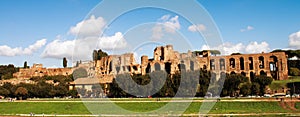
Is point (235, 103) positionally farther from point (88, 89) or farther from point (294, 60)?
point (294, 60)

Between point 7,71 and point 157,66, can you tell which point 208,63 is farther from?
point 7,71

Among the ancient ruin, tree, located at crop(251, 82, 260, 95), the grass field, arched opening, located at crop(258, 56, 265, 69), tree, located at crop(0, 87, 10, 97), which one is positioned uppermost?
arched opening, located at crop(258, 56, 265, 69)

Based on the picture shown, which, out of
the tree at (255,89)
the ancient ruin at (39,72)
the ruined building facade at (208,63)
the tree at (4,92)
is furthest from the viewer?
the ancient ruin at (39,72)

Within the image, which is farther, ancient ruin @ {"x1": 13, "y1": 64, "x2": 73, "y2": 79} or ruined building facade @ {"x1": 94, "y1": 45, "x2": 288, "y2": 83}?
ancient ruin @ {"x1": 13, "y1": 64, "x2": 73, "y2": 79}

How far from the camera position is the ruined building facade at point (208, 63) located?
65875 mm

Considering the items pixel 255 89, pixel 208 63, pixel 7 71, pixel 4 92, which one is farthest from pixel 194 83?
pixel 7 71

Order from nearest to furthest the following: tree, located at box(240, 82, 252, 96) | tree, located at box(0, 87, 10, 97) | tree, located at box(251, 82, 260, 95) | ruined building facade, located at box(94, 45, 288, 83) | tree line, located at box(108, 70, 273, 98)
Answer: tree line, located at box(108, 70, 273, 98) → tree, located at box(240, 82, 252, 96) → tree, located at box(251, 82, 260, 95) → tree, located at box(0, 87, 10, 97) → ruined building facade, located at box(94, 45, 288, 83)

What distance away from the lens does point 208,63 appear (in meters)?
70.2

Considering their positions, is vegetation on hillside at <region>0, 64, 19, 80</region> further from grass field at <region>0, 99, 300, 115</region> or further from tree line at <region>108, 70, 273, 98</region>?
grass field at <region>0, 99, 300, 115</region>

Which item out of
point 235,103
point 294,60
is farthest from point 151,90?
point 294,60

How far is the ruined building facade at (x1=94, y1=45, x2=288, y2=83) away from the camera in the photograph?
216 ft

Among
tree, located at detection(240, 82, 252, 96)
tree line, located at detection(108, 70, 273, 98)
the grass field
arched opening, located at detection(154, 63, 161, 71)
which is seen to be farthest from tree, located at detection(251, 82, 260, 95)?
arched opening, located at detection(154, 63, 161, 71)

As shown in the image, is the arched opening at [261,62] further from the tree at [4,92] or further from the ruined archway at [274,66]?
the tree at [4,92]

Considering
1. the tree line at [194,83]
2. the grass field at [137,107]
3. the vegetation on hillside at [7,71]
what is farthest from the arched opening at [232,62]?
the vegetation on hillside at [7,71]
